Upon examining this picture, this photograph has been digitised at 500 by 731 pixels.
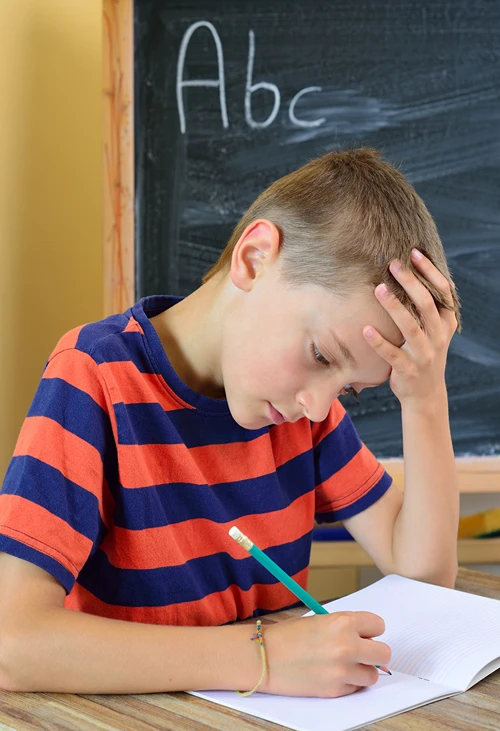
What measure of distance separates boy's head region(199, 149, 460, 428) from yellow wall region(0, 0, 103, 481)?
2.43ft

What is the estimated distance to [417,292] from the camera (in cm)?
83

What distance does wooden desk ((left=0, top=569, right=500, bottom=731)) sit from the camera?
63 centimetres

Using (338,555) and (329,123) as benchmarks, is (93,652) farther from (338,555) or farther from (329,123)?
(329,123)

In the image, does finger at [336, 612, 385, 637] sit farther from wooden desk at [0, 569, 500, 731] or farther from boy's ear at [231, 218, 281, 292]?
boy's ear at [231, 218, 281, 292]

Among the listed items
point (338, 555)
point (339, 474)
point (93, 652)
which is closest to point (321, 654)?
point (93, 652)

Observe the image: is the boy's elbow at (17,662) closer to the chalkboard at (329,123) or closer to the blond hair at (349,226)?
the blond hair at (349,226)

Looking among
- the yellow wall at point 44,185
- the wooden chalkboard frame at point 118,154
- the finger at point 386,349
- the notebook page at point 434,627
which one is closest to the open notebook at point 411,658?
the notebook page at point 434,627

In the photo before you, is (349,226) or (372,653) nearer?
(372,653)

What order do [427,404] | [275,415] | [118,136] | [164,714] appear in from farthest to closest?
[118,136] → [427,404] → [275,415] → [164,714]

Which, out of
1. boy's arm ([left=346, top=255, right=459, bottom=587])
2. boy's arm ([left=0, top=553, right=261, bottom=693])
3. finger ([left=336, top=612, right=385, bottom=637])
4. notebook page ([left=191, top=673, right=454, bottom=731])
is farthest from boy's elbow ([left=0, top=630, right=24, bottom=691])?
boy's arm ([left=346, top=255, right=459, bottom=587])

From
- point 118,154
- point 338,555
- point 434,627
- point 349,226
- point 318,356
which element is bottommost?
point 338,555

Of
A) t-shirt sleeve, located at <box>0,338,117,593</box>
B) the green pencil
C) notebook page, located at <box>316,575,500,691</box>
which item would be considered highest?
t-shirt sleeve, located at <box>0,338,117,593</box>

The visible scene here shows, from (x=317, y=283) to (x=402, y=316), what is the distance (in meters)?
0.09

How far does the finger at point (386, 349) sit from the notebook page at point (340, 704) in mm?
287
